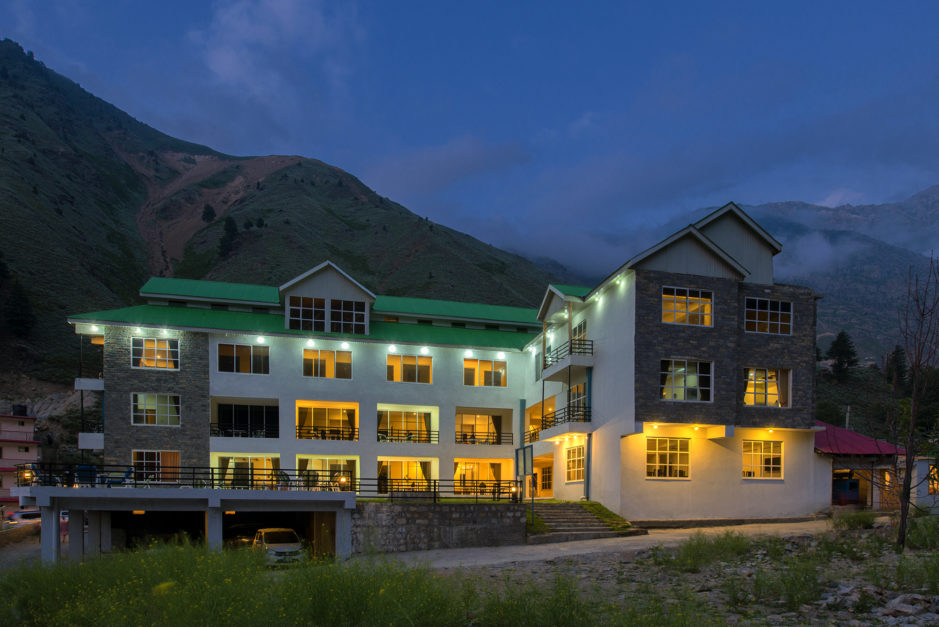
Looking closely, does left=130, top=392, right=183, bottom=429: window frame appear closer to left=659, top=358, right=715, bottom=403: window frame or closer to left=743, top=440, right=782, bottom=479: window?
left=659, top=358, right=715, bottom=403: window frame

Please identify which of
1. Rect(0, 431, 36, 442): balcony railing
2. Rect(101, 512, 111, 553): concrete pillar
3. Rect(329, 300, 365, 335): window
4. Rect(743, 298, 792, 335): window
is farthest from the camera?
Rect(0, 431, 36, 442): balcony railing

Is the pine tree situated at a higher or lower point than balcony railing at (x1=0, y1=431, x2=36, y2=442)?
higher

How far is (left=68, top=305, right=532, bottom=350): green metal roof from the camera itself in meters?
36.2

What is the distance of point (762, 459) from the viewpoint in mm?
32469

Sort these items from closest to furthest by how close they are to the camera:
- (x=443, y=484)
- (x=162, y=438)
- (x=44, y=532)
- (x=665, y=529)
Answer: (x=44, y=532) → (x=665, y=529) → (x=162, y=438) → (x=443, y=484)

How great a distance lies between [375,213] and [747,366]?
150 m

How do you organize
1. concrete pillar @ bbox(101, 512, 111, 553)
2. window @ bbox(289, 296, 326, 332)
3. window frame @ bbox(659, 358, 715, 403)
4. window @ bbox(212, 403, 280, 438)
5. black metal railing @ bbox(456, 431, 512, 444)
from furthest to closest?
1. black metal railing @ bbox(456, 431, 512, 444)
2. window @ bbox(289, 296, 326, 332)
3. window @ bbox(212, 403, 280, 438)
4. window frame @ bbox(659, 358, 715, 403)
5. concrete pillar @ bbox(101, 512, 111, 553)

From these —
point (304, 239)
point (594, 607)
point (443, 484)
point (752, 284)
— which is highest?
point (304, 239)

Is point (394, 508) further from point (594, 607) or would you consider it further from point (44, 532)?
point (594, 607)

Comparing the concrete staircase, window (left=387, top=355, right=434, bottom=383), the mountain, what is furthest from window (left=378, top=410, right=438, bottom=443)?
Result: the mountain

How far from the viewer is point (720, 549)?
19641 mm

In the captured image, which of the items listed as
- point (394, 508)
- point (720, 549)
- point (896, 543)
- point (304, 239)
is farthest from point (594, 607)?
point (304, 239)

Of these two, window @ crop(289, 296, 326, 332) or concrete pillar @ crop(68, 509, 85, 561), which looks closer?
concrete pillar @ crop(68, 509, 85, 561)

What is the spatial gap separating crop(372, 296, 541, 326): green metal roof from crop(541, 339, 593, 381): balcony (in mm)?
7178
